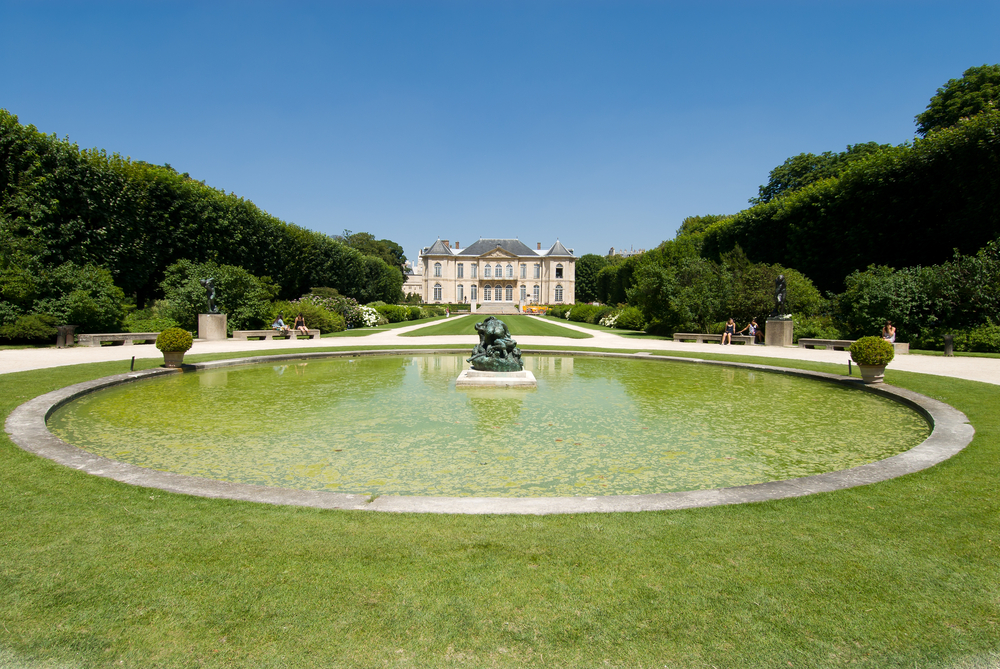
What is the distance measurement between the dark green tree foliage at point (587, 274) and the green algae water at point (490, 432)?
225 ft

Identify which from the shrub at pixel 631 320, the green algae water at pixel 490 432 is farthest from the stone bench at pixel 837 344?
the shrub at pixel 631 320

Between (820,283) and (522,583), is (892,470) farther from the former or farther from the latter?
(820,283)

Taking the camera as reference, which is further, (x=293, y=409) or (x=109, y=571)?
(x=293, y=409)

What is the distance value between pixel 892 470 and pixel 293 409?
244 inches

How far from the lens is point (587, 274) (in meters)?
77.4

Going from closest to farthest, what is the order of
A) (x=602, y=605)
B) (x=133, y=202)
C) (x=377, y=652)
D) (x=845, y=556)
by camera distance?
(x=377, y=652) < (x=602, y=605) < (x=845, y=556) < (x=133, y=202)

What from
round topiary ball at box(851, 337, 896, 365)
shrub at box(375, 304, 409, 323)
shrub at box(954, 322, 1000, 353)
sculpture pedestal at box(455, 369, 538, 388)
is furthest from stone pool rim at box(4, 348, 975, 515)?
shrub at box(375, 304, 409, 323)

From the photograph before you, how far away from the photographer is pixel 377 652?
6.11 ft

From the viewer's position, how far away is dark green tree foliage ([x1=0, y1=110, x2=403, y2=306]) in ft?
54.2

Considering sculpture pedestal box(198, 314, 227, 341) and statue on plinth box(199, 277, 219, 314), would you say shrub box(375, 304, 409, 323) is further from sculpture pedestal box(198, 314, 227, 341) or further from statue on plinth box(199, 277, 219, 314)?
statue on plinth box(199, 277, 219, 314)

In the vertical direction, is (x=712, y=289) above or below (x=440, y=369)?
above

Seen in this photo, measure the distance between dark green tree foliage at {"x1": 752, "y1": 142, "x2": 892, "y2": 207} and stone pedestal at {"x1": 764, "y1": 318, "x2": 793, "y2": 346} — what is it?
54.2 ft

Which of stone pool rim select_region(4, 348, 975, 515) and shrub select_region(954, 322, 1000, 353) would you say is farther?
shrub select_region(954, 322, 1000, 353)

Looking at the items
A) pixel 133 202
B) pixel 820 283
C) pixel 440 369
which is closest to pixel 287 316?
pixel 133 202
